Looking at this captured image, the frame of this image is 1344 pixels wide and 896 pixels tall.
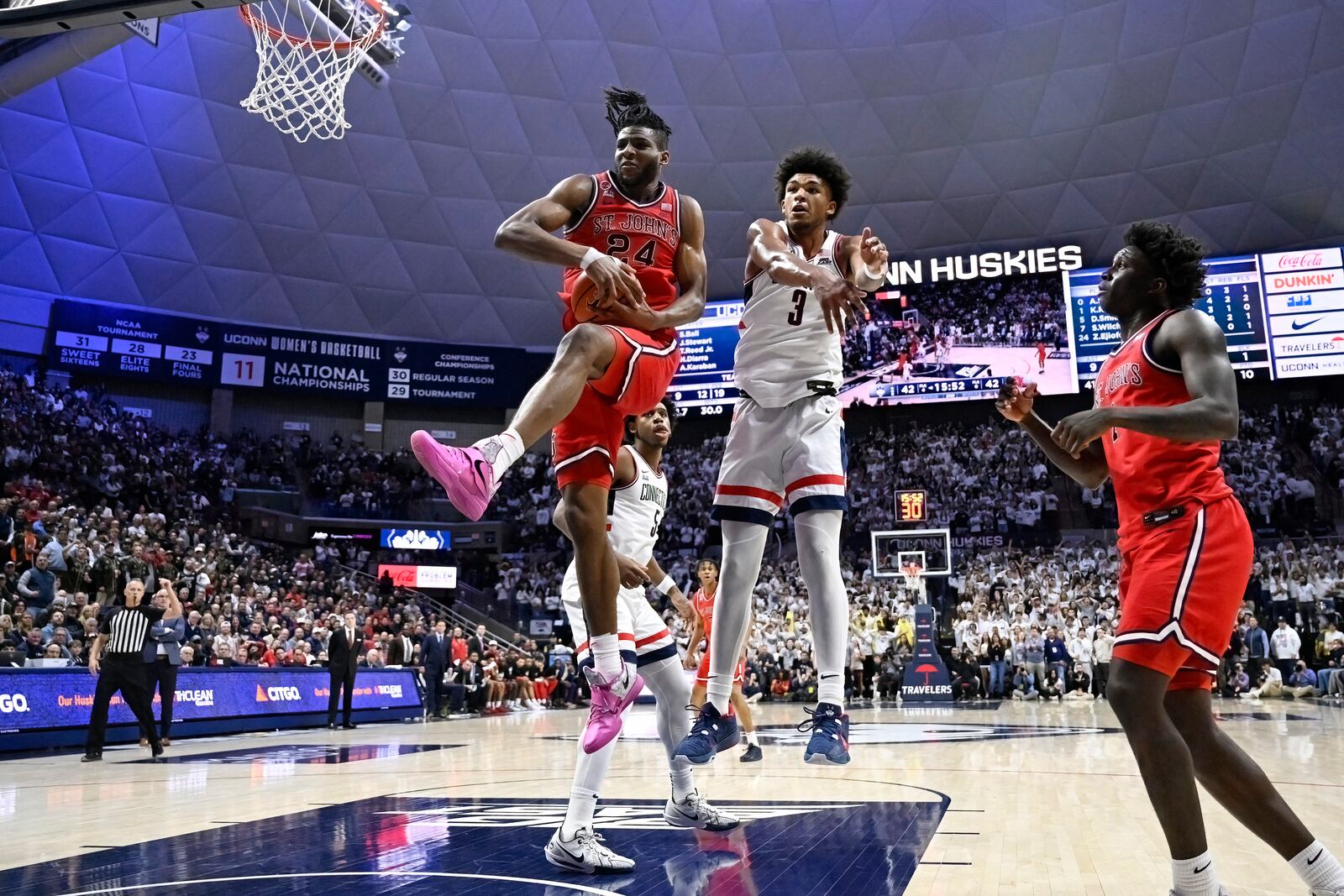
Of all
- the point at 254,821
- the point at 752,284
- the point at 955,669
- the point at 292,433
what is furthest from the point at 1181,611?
the point at 292,433

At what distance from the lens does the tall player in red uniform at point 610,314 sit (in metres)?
4.09

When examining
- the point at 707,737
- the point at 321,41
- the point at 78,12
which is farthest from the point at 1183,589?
the point at 321,41

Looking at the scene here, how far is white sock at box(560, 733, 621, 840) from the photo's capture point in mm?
4484

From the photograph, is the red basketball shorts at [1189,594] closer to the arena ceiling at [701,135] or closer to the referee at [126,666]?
the referee at [126,666]

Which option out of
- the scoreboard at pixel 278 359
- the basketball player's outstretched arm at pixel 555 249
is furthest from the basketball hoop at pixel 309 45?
the scoreboard at pixel 278 359

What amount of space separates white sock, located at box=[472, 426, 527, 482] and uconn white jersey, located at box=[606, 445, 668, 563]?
2.42 meters

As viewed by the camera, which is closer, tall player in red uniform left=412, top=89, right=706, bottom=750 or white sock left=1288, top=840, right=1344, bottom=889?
white sock left=1288, top=840, right=1344, bottom=889

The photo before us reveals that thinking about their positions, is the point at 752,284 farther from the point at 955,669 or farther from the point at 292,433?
the point at 292,433

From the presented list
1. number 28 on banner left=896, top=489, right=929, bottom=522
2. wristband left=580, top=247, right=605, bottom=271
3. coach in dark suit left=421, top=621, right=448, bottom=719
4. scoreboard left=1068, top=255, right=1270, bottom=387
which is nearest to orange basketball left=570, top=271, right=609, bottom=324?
wristband left=580, top=247, right=605, bottom=271

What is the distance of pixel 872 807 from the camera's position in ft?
20.2

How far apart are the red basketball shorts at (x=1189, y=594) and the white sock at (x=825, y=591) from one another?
4.05ft

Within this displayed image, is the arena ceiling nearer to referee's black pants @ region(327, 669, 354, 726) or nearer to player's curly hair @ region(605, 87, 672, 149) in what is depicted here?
referee's black pants @ region(327, 669, 354, 726)

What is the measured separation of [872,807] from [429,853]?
8.94ft

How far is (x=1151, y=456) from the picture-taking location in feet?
11.4
